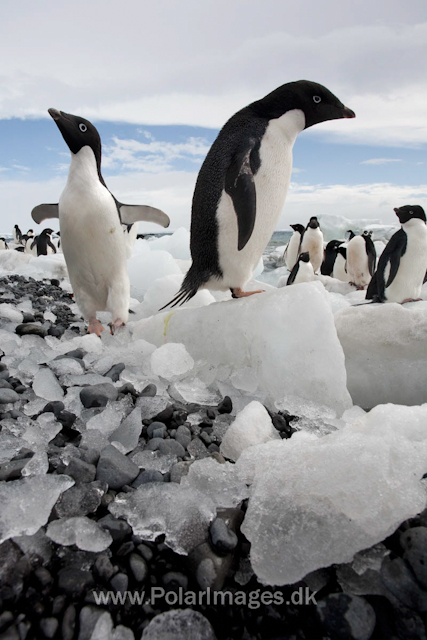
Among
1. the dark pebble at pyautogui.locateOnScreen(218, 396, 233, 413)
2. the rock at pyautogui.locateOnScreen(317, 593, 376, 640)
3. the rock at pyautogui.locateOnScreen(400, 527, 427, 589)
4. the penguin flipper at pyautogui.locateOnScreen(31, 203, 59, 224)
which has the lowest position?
the dark pebble at pyautogui.locateOnScreen(218, 396, 233, 413)

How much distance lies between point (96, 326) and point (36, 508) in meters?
1.86

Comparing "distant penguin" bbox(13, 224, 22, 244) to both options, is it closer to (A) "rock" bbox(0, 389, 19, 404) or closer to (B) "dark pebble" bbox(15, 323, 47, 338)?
(B) "dark pebble" bbox(15, 323, 47, 338)

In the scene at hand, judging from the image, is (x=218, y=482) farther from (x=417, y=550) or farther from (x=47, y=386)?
(x=47, y=386)

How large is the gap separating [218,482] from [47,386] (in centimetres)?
75

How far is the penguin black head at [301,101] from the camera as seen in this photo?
6.91 feet

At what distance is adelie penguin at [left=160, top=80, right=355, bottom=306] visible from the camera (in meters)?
1.94

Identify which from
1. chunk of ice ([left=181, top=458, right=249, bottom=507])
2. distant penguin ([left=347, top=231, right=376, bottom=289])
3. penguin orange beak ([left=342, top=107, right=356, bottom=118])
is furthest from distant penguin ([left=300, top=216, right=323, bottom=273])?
chunk of ice ([left=181, top=458, right=249, bottom=507])

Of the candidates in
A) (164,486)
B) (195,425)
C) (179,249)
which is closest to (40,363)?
(195,425)

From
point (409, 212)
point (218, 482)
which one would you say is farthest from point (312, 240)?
point (218, 482)

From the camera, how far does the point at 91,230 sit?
7.97 ft

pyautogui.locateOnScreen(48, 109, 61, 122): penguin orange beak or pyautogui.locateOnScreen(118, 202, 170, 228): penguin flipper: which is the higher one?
pyautogui.locateOnScreen(48, 109, 61, 122): penguin orange beak

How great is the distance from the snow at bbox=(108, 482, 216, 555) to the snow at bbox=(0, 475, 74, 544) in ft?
0.38

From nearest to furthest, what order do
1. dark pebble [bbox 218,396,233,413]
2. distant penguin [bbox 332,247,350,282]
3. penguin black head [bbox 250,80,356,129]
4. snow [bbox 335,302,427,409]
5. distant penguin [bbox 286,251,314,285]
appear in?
dark pebble [bbox 218,396,233,413], snow [bbox 335,302,427,409], penguin black head [bbox 250,80,356,129], distant penguin [bbox 286,251,314,285], distant penguin [bbox 332,247,350,282]

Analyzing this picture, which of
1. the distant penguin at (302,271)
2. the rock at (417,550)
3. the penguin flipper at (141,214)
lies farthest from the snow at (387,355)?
the distant penguin at (302,271)
